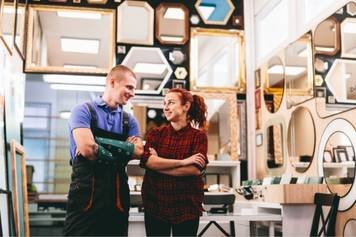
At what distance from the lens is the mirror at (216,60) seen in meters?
6.05

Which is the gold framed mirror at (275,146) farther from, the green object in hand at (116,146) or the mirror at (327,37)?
the green object in hand at (116,146)

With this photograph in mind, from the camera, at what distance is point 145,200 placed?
246 centimetres

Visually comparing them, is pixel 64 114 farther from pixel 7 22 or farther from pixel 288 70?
pixel 288 70

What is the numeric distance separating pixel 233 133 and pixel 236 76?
0.76 metres

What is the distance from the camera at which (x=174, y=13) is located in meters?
6.14

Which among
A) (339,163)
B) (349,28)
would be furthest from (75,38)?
(339,163)

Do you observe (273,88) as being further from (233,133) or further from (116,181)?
(116,181)

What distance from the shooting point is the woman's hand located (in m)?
2.43

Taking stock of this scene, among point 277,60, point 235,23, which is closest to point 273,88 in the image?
point 277,60

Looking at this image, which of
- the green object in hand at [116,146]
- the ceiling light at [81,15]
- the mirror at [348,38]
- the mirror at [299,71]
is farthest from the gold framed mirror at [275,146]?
the green object in hand at [116,146]

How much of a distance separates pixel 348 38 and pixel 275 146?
5.72 feet

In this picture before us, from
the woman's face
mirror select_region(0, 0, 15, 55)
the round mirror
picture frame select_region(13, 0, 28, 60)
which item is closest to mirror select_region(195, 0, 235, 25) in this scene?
picture frame select_region(13, 0, 28, 60)

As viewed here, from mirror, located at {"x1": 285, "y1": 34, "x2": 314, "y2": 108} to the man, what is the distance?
2.61 metres

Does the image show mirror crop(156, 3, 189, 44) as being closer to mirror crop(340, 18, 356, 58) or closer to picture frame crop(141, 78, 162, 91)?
picture frame crop(141, 78, 162, 91)
